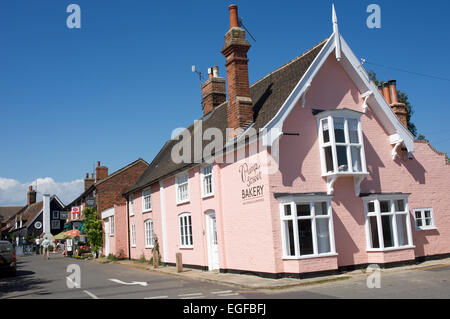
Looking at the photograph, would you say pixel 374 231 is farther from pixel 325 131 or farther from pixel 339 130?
pixel 325 131

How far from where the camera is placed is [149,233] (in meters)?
25.5

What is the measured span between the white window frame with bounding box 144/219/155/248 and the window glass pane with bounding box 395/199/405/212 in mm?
14308

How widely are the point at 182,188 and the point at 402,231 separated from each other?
10.3m

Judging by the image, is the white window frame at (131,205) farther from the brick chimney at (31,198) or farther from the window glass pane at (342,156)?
the brick chimney at (31,198)

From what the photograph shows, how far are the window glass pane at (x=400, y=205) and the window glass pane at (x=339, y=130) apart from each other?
3407mm

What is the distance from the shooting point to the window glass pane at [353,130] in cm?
1557

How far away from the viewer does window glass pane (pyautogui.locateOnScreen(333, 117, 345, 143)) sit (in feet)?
50.2

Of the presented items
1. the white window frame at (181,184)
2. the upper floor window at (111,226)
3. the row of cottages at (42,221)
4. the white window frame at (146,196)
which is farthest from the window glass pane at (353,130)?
the row of cottages at (42,221)

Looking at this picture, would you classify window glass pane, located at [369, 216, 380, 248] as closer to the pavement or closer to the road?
the pavement

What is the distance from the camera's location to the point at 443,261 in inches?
656

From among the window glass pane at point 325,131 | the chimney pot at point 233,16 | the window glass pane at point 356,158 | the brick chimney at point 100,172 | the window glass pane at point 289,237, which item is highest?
the chimney pot at point 233,16

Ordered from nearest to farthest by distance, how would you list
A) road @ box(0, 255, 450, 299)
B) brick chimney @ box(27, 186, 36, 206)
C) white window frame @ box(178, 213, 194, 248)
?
1. road @ box(0, 255, 450, 299)
2. white window frame @ box(178, 213, 194, 248)
3. brick chimney @ box(27, 186, 36, 206)

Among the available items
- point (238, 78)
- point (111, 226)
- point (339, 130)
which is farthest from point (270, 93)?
point (111, 226)

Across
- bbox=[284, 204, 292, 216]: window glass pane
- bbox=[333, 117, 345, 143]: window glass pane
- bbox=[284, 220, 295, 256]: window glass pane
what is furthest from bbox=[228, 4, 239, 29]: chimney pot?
bbox=[284, 220, 295, 256]: window glass pane
